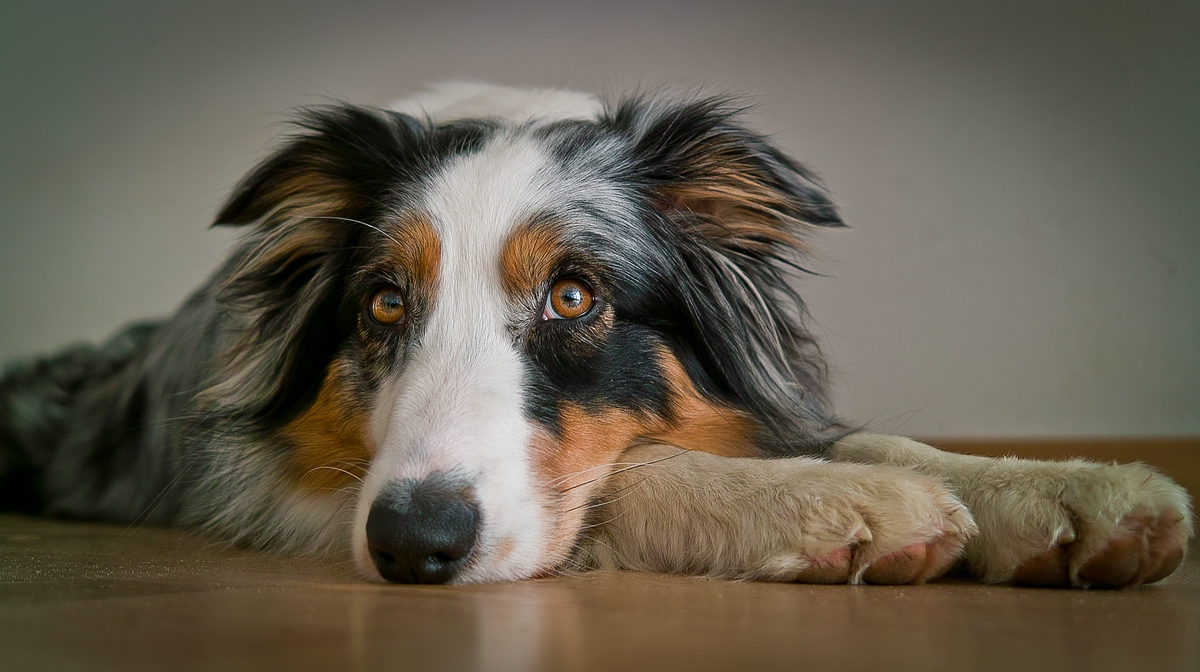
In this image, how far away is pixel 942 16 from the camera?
4707mm

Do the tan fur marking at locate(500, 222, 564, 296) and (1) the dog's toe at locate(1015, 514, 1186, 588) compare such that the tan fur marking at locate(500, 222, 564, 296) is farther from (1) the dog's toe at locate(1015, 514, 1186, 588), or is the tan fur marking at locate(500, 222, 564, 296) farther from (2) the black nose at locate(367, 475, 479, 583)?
(1) the dog's toe at locate(1015, 514, 1186, 588)

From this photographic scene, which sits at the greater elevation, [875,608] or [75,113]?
[75,113]

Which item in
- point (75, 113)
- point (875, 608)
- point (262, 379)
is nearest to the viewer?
point (875, 608)

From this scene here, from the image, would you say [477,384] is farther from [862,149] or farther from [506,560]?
[862,149]

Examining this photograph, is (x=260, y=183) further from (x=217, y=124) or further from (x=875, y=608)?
(x=217, y=124)

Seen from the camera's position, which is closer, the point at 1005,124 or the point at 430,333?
the point at 430,333

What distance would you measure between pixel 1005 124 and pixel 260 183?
3660mm

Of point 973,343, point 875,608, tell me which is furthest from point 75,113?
point 875,608

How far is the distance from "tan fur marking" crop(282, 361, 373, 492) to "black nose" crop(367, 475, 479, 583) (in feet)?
2.28

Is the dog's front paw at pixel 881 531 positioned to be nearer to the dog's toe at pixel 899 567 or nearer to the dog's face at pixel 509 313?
the dog's toe at pixel 899 567

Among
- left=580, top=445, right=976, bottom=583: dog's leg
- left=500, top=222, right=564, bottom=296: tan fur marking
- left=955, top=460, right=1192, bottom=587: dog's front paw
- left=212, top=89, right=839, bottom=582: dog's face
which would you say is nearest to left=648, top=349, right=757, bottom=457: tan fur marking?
left=212, top=89, right=839, bottom=582: dog's face

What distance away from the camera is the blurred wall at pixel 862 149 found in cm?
452

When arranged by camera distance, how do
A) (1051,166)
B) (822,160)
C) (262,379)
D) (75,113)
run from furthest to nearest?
(75,113) → (822,160) → (1051,166) → (262,379)

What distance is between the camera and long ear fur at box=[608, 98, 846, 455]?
2.62m
